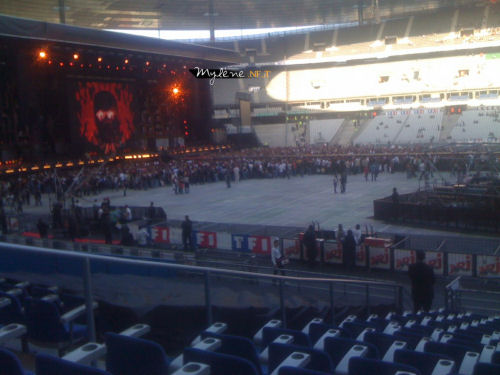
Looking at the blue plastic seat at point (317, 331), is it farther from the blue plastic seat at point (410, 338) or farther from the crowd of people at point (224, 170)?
the crowd of people at point (224, 170)

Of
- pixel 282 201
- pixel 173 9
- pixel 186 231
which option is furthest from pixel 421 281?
pixel 173 9

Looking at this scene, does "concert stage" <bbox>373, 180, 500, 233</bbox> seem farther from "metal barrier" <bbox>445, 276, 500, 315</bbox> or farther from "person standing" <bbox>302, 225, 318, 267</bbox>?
"metal barrier" <bbox>445, 276, 500, 315</bbox>

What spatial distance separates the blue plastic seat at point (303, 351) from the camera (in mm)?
2109

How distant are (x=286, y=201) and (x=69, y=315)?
1831 cm

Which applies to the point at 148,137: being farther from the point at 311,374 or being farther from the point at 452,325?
the point at 311,374

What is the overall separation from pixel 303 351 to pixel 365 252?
9.75m

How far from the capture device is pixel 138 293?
2975mm

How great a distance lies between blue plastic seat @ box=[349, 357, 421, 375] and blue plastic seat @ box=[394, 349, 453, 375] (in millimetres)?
485

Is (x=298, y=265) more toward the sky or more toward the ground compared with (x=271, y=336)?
more toward the ground

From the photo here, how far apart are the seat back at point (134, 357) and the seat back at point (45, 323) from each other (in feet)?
3.30

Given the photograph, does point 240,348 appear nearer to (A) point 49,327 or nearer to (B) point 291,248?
(A) point 49,327

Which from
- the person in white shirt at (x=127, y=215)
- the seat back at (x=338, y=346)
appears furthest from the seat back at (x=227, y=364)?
the person in white shirt at (x=127, y=215)

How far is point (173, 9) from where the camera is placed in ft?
143

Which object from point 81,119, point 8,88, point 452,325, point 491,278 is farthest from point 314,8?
point 452,325
